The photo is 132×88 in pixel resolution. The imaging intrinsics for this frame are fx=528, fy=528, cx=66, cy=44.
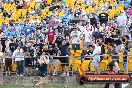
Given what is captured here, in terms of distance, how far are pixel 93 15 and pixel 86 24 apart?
1239mm

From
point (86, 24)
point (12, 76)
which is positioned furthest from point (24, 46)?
point (86, 24)

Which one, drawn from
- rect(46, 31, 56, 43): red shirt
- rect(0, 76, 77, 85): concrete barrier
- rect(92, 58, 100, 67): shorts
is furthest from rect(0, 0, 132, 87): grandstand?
rect(0, 76, 77, 85): concrete barrier

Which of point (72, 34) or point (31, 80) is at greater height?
point (72, 34)

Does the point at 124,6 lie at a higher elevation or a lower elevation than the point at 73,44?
higher

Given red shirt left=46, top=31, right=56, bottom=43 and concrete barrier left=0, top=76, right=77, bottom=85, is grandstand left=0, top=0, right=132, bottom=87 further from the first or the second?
concrete barrier left=0, top=76, right=77, bottom=85

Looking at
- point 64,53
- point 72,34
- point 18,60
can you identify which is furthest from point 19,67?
point 72,34

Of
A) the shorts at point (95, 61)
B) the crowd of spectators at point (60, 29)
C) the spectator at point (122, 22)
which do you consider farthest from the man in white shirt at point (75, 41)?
the spectator at point (122, 22)

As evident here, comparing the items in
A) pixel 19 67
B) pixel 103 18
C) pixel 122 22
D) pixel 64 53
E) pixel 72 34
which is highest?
pixel 103 18

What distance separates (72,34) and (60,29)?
6.57 feet

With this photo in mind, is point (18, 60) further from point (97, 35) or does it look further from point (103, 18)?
point (103, 18)

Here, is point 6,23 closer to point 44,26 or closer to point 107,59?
point 44,26

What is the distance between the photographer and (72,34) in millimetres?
25312

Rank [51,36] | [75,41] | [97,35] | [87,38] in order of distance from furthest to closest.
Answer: [51,36], [97,35], [87,38], [75,41]

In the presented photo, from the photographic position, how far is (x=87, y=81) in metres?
16.4
